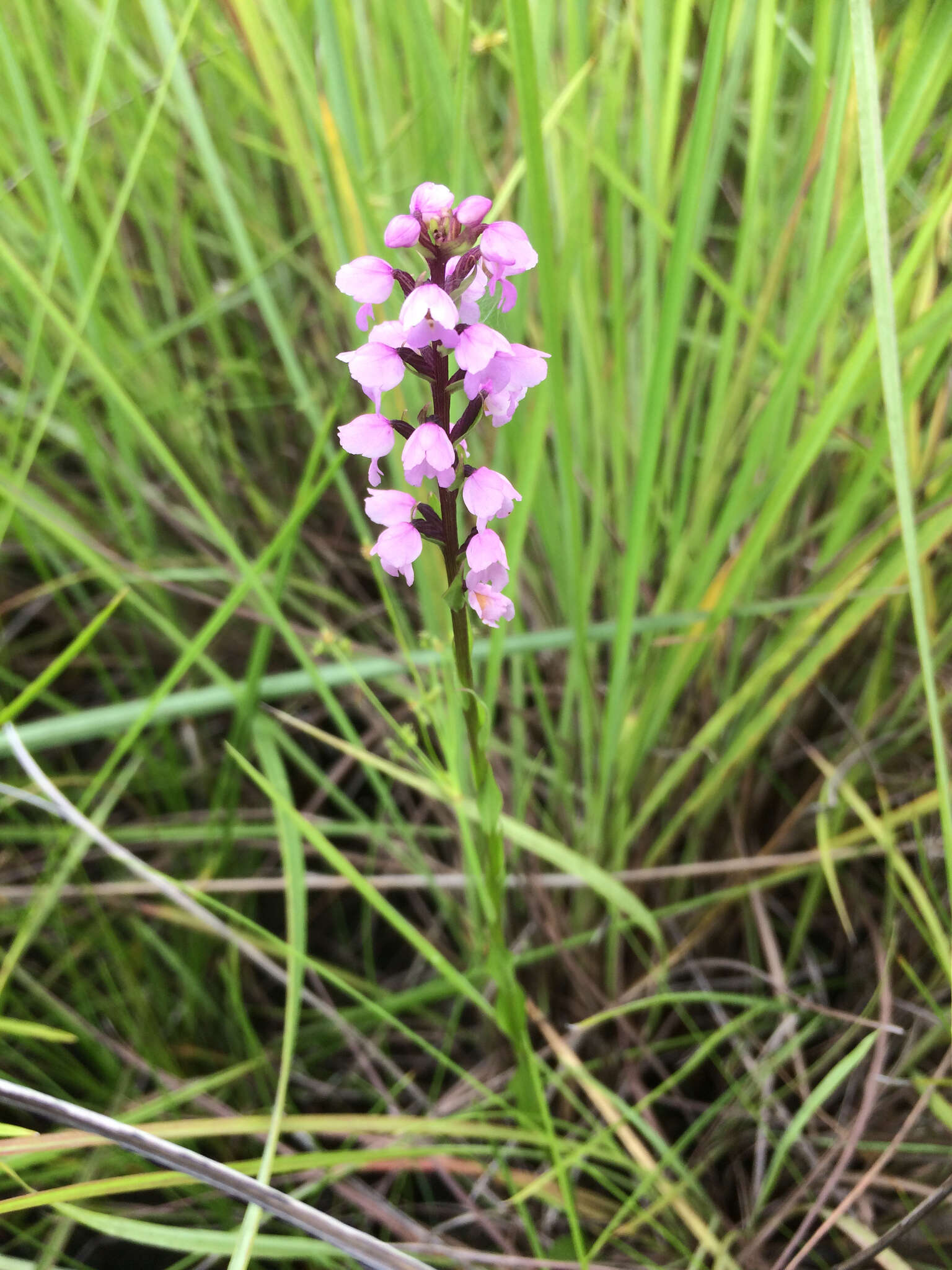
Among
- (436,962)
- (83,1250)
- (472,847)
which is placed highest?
(472,847)

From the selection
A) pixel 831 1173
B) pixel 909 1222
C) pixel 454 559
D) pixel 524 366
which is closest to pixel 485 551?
pixel 454 559

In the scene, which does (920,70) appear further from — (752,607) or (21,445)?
(21,445)

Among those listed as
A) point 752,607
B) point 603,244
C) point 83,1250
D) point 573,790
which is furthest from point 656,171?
point 83,1250

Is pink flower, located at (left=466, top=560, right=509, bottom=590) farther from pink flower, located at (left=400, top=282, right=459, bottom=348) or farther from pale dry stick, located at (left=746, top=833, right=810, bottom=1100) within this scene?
pale dry stick, located at (left=746, top=833, right=810, bottom=1100)

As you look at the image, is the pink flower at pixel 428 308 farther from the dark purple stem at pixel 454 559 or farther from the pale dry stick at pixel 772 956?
the pale dry stick at pixel 772 956

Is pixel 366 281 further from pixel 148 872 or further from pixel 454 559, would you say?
pixel 148 872
